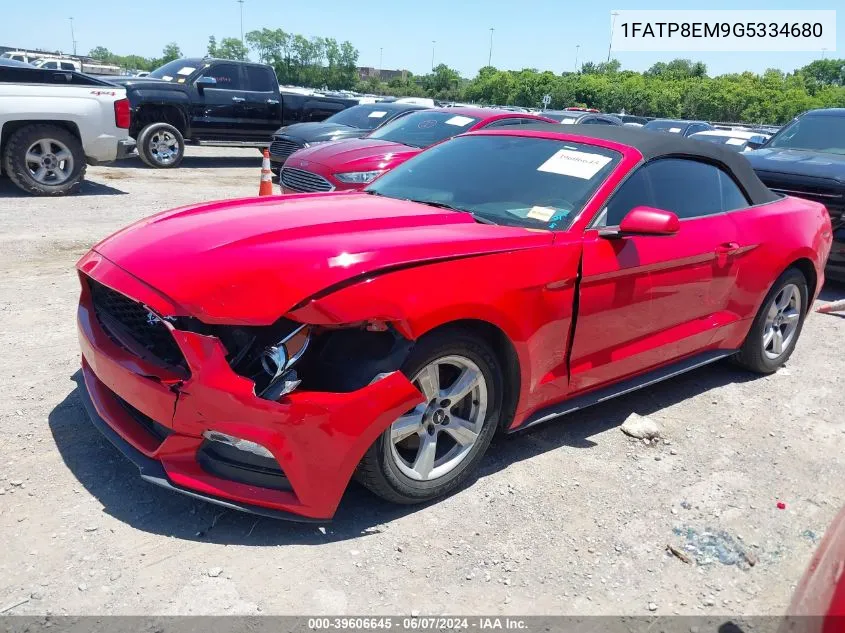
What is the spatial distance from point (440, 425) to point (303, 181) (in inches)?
230

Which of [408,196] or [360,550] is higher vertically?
[408,196]

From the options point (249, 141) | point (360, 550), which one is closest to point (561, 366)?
point (360, 550)

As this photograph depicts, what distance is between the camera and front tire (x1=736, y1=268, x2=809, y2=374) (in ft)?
16.1

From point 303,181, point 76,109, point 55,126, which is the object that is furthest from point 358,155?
point 55,126

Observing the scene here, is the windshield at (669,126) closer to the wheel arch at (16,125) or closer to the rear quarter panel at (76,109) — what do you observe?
the rear quarter panel at (76,109)

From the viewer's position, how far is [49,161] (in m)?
9.65

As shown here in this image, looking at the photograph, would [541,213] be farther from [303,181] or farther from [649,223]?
[303,181]

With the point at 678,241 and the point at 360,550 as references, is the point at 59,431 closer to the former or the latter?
the point at 360,550

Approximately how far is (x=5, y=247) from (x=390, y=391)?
570 cm

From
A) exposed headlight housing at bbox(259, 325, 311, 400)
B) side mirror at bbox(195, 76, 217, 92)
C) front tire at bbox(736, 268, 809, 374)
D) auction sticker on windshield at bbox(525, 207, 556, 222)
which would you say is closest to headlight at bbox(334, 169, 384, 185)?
front tire at bbox(736, 268, 809, 374)

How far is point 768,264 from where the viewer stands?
4684 mm

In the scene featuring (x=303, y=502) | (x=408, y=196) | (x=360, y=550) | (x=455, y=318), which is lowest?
(x=360, y=550)

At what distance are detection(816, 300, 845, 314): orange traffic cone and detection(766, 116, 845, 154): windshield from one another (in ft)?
7.79

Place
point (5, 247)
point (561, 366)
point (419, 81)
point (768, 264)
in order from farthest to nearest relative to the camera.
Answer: point (419, 81) → point (5, 247) → point (768, 264) → point (561, 366)
